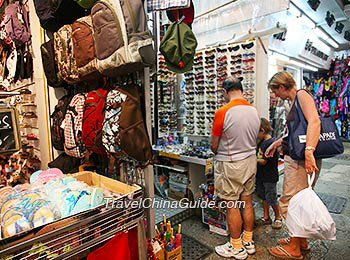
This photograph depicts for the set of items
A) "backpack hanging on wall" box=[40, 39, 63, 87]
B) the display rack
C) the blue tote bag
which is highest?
"backpack hanging on wall" box=[40, 39, 63, 87]

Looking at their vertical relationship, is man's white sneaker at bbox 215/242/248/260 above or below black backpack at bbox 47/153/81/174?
below

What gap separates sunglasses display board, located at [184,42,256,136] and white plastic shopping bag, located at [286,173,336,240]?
159cm

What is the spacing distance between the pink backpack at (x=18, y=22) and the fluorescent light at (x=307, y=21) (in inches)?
192

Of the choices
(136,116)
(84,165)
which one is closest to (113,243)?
(136,116)

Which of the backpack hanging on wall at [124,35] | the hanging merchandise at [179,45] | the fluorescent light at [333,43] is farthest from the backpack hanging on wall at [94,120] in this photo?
the fluorescent light at [333,43]

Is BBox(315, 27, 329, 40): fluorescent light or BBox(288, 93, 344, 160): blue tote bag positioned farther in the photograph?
BBox(315, 27, 329, 40): fluorescent light

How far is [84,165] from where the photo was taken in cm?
208

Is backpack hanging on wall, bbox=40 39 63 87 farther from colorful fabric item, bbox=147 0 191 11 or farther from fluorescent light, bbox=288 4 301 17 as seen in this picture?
fluorescent light, bbox=288 4 301 17

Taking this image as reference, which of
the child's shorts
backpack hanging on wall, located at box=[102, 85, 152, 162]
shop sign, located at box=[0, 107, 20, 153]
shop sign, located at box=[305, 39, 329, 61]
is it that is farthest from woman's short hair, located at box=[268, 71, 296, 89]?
shop sign, located at box=[305, 39, 329, 61]

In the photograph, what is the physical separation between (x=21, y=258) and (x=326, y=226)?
2.01 meters

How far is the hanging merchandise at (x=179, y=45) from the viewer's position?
151cm

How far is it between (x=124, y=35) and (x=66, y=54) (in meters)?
0.81

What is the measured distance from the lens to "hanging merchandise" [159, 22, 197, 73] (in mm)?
1508
